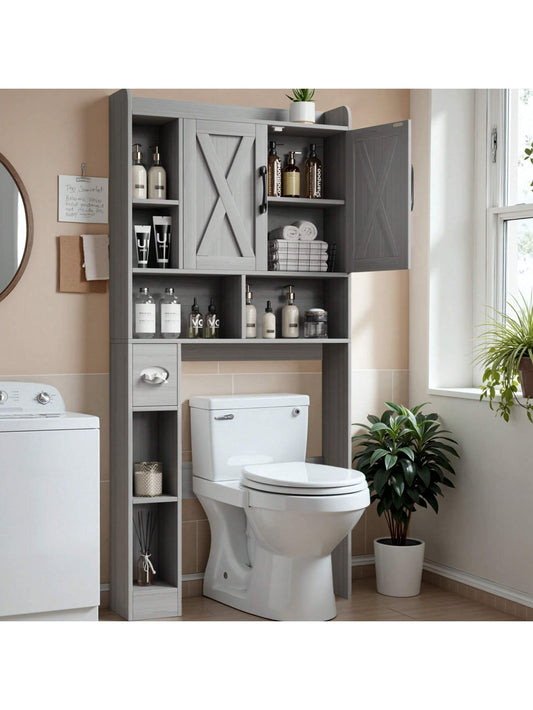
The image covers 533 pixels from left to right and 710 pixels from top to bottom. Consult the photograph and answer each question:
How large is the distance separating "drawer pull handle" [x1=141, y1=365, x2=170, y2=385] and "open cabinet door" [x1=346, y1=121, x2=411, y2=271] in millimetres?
953

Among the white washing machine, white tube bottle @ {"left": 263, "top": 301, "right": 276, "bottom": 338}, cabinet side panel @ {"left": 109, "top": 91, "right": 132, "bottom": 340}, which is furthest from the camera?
white tube bottle @ {"left": 263, "top": 301, "right": 276, "bottom": 338}

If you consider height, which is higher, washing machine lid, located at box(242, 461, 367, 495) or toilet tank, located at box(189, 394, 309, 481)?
toilet tank, located at box(189, 394, 309, 481)

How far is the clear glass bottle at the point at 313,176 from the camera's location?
4.02 metres

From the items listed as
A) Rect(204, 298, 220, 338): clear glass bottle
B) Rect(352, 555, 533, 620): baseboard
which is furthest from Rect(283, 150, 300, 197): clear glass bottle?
Rect(352, 555, 533, 620): baseboard

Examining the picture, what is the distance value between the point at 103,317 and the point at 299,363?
94cm

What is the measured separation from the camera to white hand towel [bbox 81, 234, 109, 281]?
12.2 ft

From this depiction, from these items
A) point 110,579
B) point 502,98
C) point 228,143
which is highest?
point 502,98

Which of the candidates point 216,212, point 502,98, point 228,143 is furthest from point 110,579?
point 502,98

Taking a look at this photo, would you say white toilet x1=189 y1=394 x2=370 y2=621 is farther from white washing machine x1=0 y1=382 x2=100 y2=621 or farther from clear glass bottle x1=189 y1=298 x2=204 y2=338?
white washing machine x1=0 y1=382 x2=100 y2=621

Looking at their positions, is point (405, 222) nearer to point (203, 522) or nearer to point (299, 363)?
point (299, 363)

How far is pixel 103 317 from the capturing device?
3.79 m

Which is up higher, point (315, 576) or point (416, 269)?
point (416, 269)

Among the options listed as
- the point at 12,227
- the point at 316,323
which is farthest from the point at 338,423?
the point at 12,227
